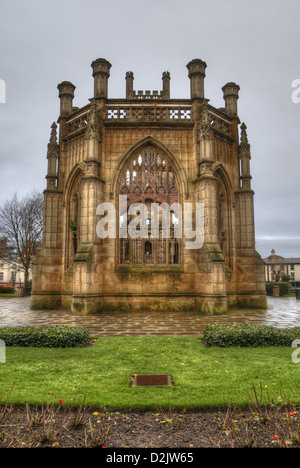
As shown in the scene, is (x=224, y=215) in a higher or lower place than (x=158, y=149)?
lower

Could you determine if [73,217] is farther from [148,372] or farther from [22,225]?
[22,225]

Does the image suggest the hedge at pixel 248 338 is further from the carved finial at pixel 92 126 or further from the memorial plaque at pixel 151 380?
the carved finial at pixel 92 126

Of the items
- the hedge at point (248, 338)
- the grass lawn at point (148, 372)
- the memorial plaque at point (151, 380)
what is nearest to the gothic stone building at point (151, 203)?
the hedge at point (248, 338)

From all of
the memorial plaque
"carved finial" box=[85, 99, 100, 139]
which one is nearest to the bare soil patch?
the memorial plaque

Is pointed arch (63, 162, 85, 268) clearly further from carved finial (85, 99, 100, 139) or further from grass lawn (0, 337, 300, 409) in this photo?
grass lawn (0, 337, 300, 409)

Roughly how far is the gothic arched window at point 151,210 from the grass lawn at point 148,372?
7605mm

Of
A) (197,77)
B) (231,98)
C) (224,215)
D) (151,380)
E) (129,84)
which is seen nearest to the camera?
(151,380)

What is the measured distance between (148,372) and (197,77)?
14314mm

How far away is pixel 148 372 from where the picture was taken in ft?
17.3

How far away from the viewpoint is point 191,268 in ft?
47.7

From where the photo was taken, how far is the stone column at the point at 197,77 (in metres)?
15.4

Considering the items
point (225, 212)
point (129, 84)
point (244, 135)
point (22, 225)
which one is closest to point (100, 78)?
point (244, 135)
